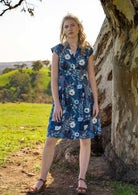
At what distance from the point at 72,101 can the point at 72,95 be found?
76mm

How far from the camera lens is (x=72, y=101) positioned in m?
3.12

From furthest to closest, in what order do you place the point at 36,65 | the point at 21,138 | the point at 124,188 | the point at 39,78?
the point at 36,65, the point at 39,78, the point at 21,138, the point at 124,188

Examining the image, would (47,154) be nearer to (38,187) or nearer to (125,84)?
(38,187)

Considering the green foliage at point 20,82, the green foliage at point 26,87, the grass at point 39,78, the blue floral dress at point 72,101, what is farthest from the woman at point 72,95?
the grass at point 39,78

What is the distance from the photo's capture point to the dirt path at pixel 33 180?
329 centimetres

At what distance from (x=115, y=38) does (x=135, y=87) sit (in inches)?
28.5

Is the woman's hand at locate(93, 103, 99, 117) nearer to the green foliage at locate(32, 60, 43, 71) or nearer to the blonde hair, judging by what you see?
the blonde hair

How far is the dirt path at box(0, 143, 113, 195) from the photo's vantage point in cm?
329

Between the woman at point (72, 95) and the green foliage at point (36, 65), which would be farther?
the green foliage at point (36, 65)

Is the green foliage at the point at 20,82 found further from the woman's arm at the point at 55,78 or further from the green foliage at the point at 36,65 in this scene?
the woman's arm at the point at 55,78

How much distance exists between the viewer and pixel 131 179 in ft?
11.2

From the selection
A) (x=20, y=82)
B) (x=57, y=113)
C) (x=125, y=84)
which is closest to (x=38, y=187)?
(x=57, y=113)

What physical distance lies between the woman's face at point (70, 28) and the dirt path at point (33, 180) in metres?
2.04

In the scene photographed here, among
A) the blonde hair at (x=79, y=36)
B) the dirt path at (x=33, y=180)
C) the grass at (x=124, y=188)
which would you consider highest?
the blonde hair at (x=79, y=36)
